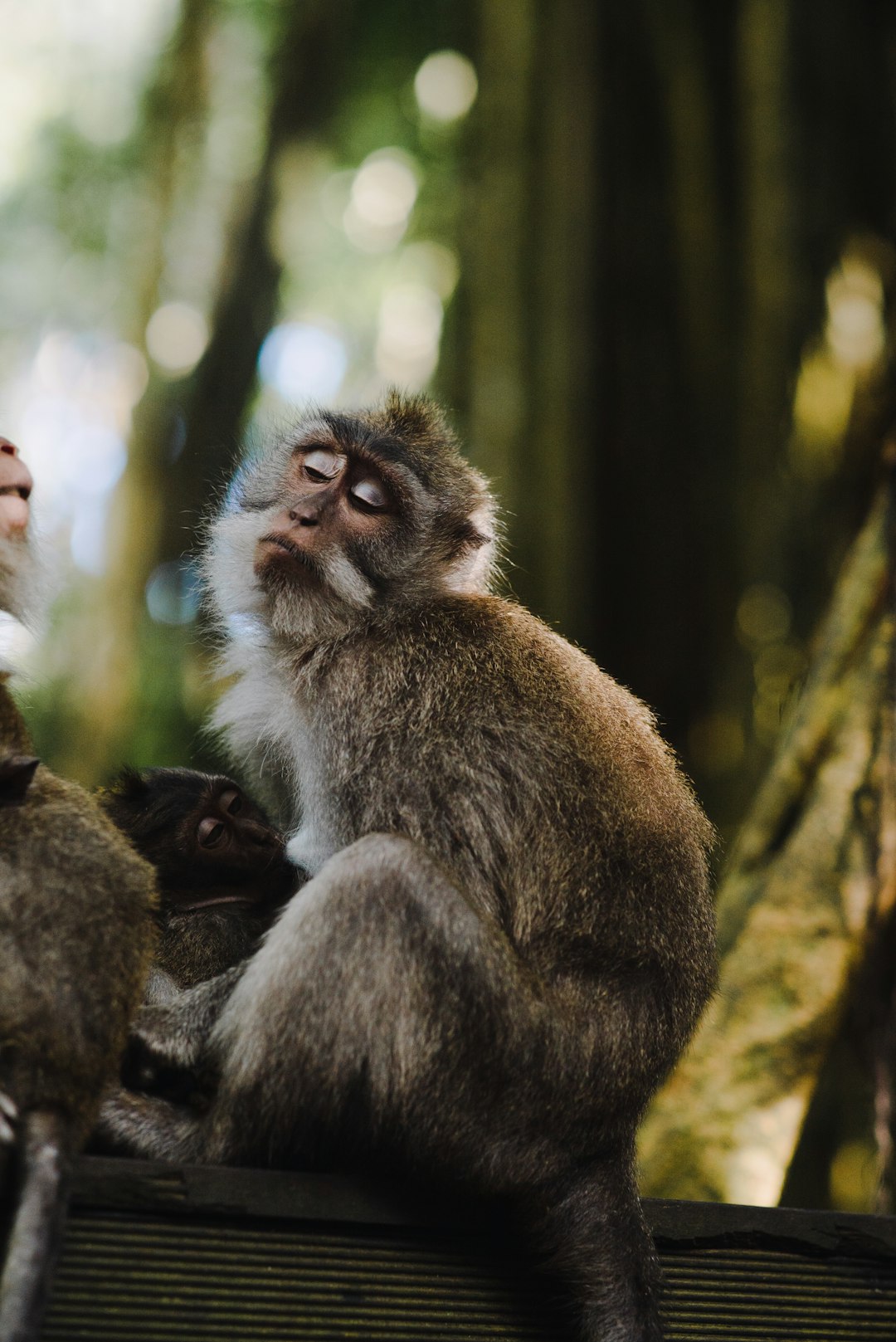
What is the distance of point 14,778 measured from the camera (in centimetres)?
264

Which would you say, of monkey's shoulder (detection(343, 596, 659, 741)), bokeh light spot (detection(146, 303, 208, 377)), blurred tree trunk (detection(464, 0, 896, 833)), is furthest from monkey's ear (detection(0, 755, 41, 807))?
bokeh light spot (detection(146, 303, 208, 377))

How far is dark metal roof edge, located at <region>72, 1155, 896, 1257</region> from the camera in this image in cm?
240

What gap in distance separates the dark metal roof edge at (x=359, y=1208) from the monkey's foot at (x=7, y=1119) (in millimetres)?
144

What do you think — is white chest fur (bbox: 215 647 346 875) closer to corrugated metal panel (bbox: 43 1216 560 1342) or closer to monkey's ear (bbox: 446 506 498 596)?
monkey's ear (bbox: 446 506 498 596)

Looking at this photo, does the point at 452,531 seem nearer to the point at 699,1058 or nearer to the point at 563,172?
the point at 699,1058

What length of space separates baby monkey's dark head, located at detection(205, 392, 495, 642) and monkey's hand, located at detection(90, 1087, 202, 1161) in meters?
1.25

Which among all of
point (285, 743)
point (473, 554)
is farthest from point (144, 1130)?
point (473, 554)

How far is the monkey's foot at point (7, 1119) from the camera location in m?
2.28

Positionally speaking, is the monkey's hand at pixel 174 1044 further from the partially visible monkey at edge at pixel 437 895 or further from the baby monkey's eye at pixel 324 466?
the baby monkey's eye at pixel 324 466

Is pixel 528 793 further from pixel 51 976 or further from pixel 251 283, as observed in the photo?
pixel 251 283

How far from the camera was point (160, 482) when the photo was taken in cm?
841

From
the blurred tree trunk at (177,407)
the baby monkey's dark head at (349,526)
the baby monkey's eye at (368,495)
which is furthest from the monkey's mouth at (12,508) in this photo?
the blurred tree trunk at (177,407)

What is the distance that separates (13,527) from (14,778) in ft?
2.22

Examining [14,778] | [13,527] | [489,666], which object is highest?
[13,527]
